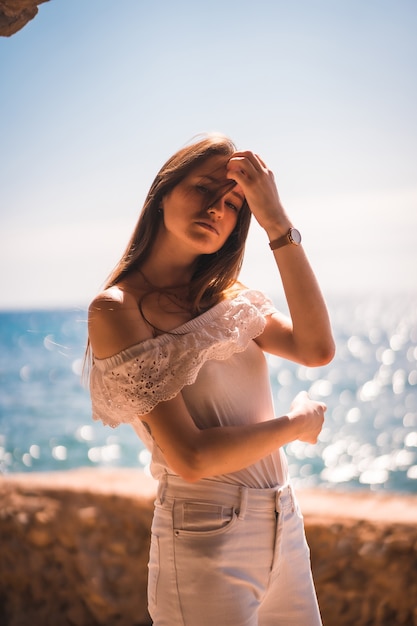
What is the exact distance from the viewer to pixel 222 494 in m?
1.41

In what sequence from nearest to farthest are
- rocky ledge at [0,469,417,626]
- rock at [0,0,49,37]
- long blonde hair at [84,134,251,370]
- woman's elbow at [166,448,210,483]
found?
woman's elbow at [166,448,210,483] → long blonde hair at [84,134,251,370] → rock at [0,0,49,37] → rocky ledge at [0,469,417,626]

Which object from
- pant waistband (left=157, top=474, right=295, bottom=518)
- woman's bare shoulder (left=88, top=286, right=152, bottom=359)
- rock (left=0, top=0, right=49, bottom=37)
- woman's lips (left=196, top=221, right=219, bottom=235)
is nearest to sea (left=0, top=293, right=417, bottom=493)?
woman's bare shoulder (left=88, top=286, right=152, bottom=359)

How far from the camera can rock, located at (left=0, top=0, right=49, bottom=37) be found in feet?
6.14

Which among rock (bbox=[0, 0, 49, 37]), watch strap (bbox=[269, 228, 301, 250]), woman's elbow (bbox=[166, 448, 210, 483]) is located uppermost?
rock (bbox=[0, 0, 49, 37])

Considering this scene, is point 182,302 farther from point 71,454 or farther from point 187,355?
point 71,454

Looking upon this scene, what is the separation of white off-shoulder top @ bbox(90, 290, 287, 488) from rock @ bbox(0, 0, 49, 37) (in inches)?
42.7

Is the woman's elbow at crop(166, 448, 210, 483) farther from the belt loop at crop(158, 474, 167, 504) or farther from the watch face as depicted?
the watch face

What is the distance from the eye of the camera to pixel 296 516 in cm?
152

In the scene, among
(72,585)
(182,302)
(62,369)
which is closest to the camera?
(182,302)

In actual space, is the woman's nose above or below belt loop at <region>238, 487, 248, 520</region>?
above

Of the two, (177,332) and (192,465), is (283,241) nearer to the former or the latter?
(177,332)

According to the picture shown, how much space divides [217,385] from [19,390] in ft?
79.4

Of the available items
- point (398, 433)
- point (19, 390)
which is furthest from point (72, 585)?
point (19, 390)

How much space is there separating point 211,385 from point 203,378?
24 mm
